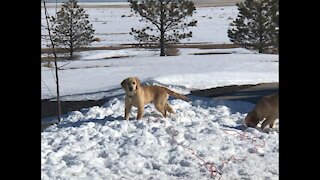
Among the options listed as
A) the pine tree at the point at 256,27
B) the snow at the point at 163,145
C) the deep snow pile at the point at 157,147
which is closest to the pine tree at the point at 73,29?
the pine tree at the point at 256,27

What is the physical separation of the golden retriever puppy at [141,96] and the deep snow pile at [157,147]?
0.45ft

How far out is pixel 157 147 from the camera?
4.73 metres

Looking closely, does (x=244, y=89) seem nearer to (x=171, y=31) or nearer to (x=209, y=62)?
(x=209, y=62)

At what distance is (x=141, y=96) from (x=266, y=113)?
1425 mm

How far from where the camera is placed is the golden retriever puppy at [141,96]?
5.62m

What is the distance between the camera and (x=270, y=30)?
20.2m

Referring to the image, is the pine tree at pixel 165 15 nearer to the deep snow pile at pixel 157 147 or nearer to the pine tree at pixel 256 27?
the pine tree at pixel 256 27

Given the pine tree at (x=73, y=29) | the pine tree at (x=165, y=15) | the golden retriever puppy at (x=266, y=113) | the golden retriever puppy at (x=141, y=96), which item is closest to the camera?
the golden retriever puppy at (x=266, y=113)

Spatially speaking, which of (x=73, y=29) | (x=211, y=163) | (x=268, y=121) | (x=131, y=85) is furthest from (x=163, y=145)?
(x=73, y=29)

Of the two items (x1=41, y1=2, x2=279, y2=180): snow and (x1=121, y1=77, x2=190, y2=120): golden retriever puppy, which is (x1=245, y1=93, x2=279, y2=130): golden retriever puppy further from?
(x1=121, y1=77, x2=190, y2=120): golden retriever puppy

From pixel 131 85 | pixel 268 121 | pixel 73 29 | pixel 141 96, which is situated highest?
pixel 73 29

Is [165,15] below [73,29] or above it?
above

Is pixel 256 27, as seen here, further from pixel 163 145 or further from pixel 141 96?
pixel 163 145
